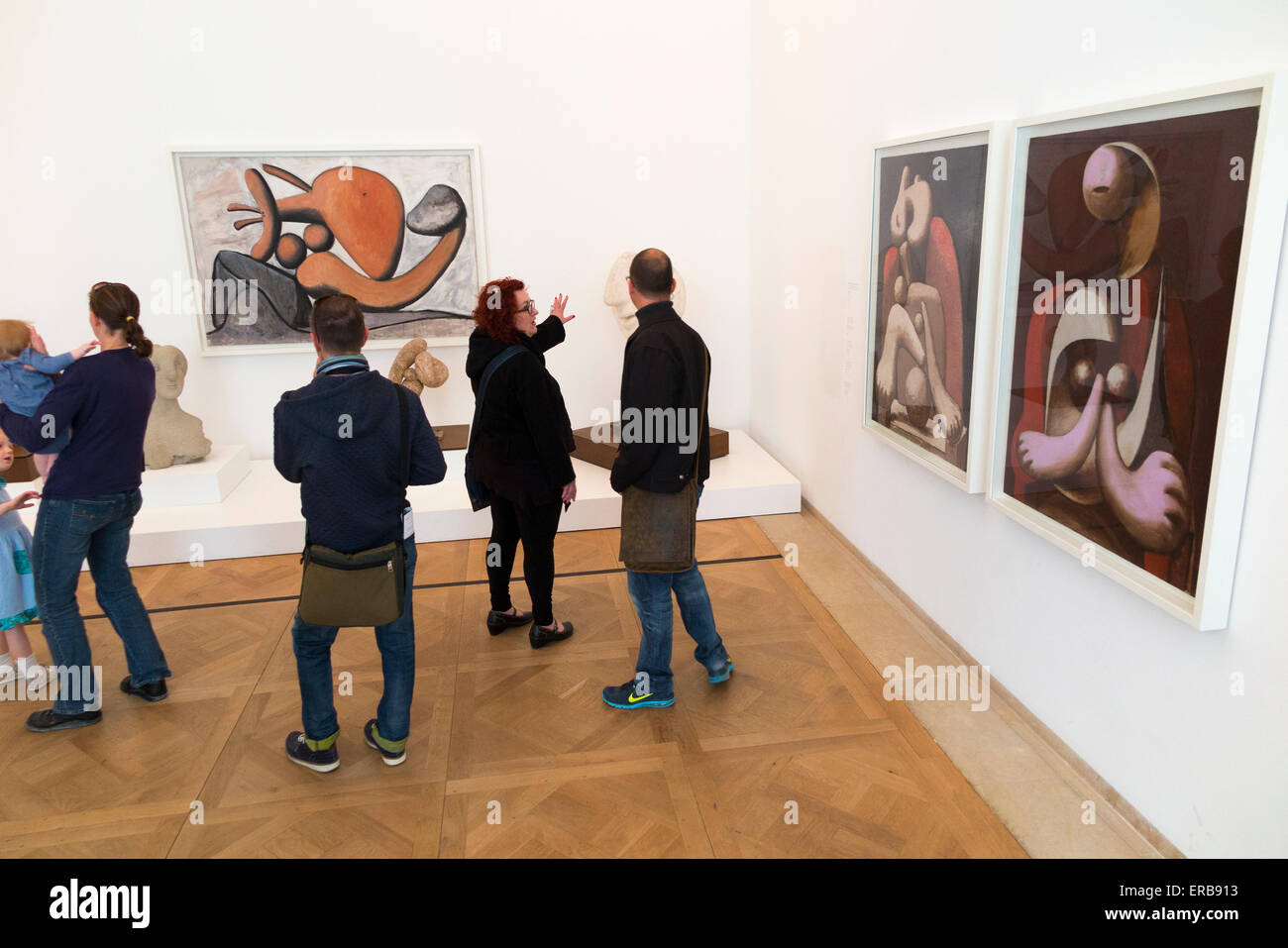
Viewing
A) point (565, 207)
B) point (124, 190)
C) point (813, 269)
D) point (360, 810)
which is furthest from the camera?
point (565, 207)

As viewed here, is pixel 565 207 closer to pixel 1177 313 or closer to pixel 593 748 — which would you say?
pixel 593 748

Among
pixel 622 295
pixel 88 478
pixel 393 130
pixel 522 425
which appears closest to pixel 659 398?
pixel 522 425

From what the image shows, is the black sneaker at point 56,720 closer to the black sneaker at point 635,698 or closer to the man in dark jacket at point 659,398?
the black sneaker at point 635,698

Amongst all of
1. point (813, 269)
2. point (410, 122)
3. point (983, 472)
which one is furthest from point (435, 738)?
point (410, 122)

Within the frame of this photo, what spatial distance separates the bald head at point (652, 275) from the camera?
3.46m

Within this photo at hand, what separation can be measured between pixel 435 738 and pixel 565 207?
15.9 feet

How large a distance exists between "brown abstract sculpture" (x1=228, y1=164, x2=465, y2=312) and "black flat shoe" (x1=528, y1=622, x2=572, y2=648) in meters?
3.72

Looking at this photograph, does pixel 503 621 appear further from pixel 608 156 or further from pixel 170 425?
pixel 608 156

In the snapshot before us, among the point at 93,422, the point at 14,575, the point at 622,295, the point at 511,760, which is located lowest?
the point at 511,760

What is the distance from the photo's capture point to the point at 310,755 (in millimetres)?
3623

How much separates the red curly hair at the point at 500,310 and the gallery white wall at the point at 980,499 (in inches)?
84.2

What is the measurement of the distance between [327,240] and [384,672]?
462cm

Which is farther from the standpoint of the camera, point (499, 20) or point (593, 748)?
point (499, 20)

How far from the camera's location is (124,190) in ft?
22.1
